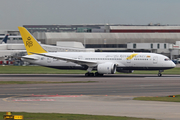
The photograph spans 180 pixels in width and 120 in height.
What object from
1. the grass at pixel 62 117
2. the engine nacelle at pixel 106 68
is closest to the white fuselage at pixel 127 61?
the engine nacelle at pixel 106 68

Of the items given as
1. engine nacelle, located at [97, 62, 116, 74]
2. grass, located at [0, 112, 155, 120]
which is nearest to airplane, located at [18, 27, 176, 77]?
engine nacelle, located at [97, 62, 116, 74]

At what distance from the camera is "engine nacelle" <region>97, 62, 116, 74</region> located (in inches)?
2078

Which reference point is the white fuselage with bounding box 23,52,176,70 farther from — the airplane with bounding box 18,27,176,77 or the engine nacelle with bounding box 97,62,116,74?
the engine nacelle with bounding box 97,62,116,74

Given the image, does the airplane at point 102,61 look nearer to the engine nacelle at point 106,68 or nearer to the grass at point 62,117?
the engine nacelle at point 106,68

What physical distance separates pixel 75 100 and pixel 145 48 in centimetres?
9902

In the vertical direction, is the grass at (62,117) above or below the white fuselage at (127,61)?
below

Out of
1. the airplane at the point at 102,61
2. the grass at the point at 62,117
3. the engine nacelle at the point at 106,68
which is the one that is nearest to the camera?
the grass at the point at 62,117

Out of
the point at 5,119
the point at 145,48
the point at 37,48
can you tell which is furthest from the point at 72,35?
the point at 5,119

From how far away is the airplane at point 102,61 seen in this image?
54125 millimetres

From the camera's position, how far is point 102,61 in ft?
183

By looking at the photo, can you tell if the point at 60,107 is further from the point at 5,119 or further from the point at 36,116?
the point at 5,119

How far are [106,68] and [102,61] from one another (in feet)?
9.77

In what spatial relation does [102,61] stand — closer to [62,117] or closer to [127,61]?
[127,61]

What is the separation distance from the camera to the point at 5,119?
588 inches
